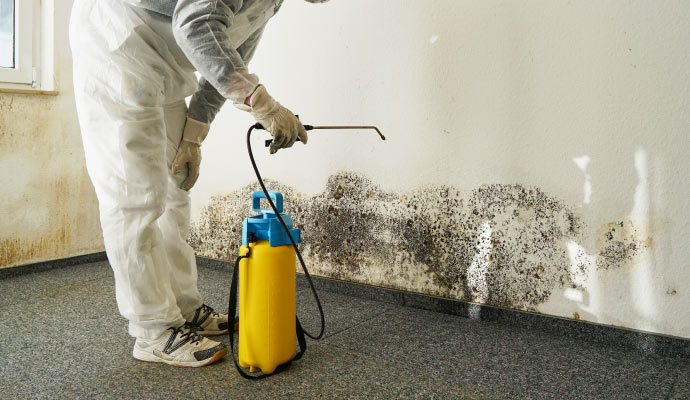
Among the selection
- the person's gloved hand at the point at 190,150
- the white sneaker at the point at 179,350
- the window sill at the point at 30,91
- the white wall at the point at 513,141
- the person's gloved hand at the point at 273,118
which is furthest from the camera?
the window sill at the point at 30,91

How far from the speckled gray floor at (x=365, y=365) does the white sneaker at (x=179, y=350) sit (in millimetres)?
21

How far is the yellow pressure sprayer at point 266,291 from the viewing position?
123 cm

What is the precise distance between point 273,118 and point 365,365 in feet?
2.31

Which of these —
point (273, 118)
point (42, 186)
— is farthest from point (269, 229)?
point (42, 186)

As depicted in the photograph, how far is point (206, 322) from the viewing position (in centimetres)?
157

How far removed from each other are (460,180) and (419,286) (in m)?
0.44

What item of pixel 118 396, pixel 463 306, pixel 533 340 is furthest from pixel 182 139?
pixel 533 340

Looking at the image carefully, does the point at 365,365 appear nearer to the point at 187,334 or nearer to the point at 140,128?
the point at 187,334

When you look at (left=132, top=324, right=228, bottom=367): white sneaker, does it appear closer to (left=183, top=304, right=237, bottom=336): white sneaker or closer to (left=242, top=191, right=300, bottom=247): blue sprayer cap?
(left=183, top=304, right=237, bottom=336): white sneaker

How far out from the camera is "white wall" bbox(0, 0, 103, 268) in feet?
7.52

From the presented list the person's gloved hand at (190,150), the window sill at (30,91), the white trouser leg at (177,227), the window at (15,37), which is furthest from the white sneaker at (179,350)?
the window at (15,37)

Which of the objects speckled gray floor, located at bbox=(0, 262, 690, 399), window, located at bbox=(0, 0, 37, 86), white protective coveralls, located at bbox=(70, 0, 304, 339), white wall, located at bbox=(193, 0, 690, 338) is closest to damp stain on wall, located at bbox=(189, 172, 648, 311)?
white wall, located at bbox=(193, 0, 690, 338)

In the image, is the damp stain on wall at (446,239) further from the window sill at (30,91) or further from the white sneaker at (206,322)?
the window sill at (30,91)

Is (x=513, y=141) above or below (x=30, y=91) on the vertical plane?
below
